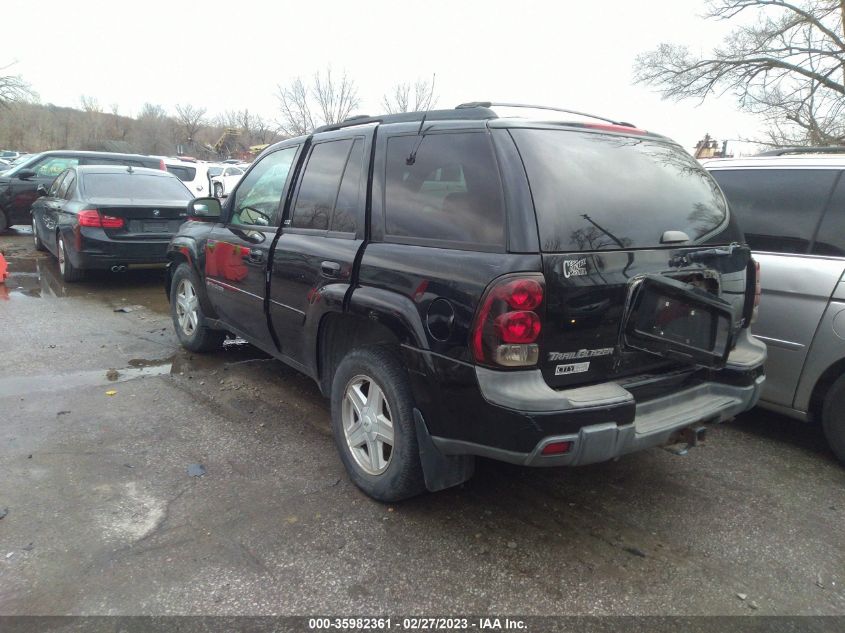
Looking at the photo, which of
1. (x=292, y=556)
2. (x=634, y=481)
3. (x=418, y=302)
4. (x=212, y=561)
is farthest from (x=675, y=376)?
(x=212, y=561)

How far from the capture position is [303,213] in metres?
3.78

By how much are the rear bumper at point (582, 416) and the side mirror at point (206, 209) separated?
121 inches

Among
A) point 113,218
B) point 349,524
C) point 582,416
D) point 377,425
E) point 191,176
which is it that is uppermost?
point 191,176

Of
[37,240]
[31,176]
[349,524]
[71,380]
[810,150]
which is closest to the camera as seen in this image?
[349,524]

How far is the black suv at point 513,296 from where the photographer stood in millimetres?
2436

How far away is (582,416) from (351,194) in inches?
A: 70.9

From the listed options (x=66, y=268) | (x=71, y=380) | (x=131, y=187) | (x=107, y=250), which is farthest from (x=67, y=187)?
(x=71, y=380)

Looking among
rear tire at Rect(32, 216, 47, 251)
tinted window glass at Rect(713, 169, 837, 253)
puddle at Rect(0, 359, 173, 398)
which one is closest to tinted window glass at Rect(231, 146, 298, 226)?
puddle at Rect(0, 359, 173, 398)

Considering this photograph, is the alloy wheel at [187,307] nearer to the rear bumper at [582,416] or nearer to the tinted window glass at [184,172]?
the rear bumper at [582,416]

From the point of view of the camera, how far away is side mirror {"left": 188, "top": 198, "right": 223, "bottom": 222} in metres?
4.81

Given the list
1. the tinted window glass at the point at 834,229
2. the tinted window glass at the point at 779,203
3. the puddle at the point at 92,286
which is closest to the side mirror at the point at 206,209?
the puddle at the point at 92,286

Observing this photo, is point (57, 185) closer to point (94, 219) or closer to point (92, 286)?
point (92, 286)

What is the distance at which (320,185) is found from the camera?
3.68 m

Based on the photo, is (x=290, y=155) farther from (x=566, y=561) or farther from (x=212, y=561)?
(x=566, y=561)
